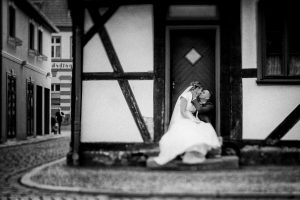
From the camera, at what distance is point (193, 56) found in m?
11.2

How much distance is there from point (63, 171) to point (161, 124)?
2.22m

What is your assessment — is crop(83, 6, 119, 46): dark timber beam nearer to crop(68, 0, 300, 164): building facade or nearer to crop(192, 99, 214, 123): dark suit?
crop(68, 0, 300, 164): building facade

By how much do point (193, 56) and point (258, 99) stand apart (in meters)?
1.65

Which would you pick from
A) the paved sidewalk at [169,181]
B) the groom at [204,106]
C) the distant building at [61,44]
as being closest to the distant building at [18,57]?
the distant building at [61,44]

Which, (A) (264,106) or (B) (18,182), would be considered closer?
Result: (B) (18,182)

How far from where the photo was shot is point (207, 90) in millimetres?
10820

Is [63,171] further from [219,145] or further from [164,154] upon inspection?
[219,145]

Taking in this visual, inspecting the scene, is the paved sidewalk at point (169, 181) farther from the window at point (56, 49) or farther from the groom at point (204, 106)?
the window at point (56, 49)

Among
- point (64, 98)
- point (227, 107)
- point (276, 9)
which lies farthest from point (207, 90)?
point (64, 98)

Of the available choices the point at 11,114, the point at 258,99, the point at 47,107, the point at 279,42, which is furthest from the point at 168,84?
the point at 11,114

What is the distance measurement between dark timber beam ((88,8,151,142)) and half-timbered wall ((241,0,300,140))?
196 cm

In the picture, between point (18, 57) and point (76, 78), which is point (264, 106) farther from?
point (18, 57)

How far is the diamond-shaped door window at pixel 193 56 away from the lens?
1120cm

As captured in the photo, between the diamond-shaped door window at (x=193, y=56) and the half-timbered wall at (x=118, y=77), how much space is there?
920 mm
